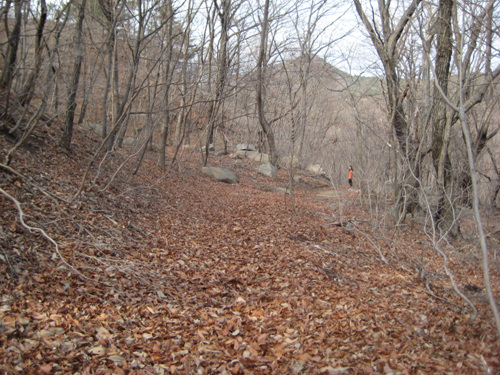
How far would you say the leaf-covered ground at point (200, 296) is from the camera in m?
3.02

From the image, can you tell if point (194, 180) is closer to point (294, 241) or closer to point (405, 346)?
point (294, 241)

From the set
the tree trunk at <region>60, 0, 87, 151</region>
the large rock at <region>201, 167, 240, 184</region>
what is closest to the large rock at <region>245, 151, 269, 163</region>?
the large rock at <region>201, 167, 240, 184</region>

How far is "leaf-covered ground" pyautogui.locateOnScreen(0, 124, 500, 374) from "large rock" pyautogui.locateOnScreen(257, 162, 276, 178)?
988cm

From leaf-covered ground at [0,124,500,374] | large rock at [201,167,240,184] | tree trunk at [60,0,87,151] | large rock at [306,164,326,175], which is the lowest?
leaf-covered ground at [0,124,500,374]

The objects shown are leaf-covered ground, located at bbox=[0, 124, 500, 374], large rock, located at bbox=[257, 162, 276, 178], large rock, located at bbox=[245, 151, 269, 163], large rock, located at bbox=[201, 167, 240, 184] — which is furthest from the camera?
large rock, located at bbox=[245, 151, 269, 163]

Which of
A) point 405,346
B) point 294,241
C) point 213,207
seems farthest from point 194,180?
point 405,346

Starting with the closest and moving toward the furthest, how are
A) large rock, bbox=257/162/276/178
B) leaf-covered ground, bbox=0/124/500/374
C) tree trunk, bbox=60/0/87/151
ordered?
leaf-covered ground, bbox=0/124/500/374, tree trunk, bbox=60/0/87/151, large rock, bbox=257/162/276/178

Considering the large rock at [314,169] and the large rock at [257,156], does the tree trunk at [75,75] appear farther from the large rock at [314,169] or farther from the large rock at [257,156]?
the large rock at [314,169]

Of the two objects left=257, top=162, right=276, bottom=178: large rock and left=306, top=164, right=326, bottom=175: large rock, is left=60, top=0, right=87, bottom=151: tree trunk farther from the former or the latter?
left=306, top=164, right=326, bottom=175: large rock

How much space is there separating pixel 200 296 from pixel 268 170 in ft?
44.4

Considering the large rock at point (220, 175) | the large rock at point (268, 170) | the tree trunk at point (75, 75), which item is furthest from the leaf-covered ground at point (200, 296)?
the large rock at point (268, 170)

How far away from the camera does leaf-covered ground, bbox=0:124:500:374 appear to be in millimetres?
3021

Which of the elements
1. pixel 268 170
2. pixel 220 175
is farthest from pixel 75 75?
pixel 268 170

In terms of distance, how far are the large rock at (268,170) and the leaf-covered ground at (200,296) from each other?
9.88m
